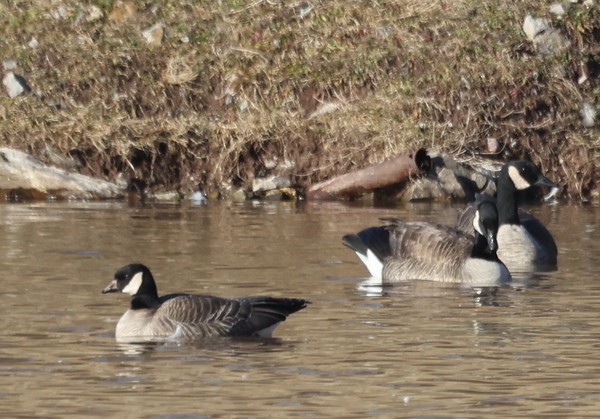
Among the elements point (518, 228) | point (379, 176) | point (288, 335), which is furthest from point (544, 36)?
point (288, 335)

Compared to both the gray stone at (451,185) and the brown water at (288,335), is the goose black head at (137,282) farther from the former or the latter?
the gray stone at (451,185)

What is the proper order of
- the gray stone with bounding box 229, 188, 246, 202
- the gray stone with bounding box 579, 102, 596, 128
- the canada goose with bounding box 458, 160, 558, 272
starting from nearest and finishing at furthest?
the canada goose with bounding box 458, 160, 558, 272 < the gray stone with bounding box 229, 188, 246, 202 < the gray stone with bounding box 579, 102, 596, 128

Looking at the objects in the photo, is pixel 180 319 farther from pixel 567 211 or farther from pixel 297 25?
pixel 297 25

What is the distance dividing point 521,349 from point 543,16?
11.8 m

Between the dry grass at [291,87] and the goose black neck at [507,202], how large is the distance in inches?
116

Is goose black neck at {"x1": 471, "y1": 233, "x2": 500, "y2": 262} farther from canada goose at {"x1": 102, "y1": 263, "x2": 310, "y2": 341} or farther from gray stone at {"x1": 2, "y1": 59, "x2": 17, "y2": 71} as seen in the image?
gray stone at {"x1": 2, "y1": 59, "x2": 17, "y2": 71}

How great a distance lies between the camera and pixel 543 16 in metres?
21.1

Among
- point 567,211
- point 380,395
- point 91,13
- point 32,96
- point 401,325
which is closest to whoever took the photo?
point 380,395

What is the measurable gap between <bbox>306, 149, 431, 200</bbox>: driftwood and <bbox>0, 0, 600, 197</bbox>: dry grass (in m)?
0.39

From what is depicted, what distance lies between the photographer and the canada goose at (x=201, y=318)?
10.5 meters

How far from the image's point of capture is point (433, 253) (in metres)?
14.0


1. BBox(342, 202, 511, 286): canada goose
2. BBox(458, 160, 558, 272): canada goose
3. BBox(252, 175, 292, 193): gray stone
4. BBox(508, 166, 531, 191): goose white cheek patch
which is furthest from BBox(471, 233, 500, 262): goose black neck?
BBox(252, 175, 292, 193): gray stone

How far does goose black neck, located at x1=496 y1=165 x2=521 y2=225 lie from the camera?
16.3 metres

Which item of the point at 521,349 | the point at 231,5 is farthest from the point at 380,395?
A: the point at 231,5
